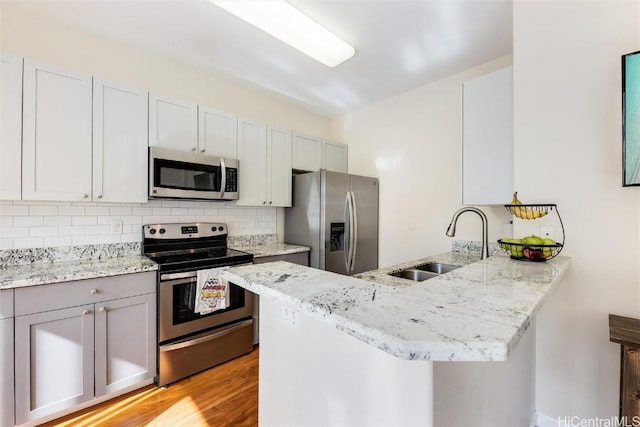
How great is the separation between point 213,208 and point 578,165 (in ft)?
9.34

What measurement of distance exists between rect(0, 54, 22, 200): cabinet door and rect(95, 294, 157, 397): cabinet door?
910 mm

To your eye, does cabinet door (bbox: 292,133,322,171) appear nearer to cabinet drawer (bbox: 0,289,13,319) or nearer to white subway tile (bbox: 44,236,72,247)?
white subway tile (bbox: 44,236,72,247)

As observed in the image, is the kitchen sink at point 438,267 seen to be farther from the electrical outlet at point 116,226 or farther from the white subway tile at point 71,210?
the white subway tile at point 71,210

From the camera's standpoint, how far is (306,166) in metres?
3.33

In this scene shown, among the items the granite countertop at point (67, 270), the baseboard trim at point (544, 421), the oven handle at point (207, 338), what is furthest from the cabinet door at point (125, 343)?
the baseboard trim at point (544, 421)

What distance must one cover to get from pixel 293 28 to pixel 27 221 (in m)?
2.33

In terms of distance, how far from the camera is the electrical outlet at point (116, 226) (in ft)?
7.47

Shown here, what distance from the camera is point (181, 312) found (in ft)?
6.91

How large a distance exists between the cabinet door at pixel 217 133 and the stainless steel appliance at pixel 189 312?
0.74 meters

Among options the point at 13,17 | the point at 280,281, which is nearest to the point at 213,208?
the point at 13,17

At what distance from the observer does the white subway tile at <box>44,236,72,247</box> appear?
2.01 metres

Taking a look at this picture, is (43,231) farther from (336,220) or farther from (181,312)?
(336,220)

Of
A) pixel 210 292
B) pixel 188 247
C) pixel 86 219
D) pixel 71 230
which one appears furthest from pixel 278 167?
pixel 71 230

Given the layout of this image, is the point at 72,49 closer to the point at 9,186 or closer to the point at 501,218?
the point at 9,186
